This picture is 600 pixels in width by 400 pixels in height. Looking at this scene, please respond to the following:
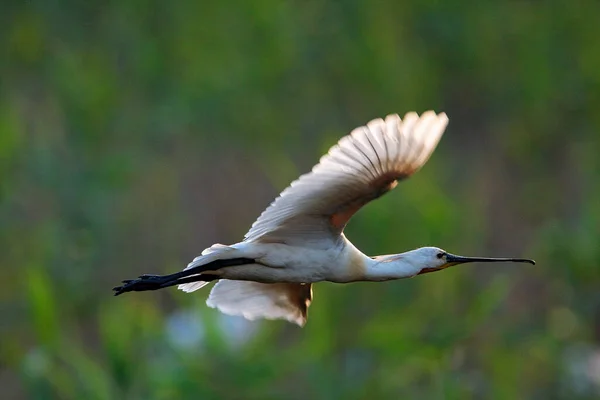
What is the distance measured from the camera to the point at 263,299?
5.50 meters

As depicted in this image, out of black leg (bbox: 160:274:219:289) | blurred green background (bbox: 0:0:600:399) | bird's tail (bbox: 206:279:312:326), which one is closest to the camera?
black leg (bbox: 160:274:219:289)

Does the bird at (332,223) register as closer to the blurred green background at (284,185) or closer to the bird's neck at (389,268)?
the bird's neck at (389,268)

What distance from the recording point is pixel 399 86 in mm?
11203

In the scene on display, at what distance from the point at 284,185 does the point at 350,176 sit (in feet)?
14.0

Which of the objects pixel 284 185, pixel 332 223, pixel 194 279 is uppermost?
pixel 284 185

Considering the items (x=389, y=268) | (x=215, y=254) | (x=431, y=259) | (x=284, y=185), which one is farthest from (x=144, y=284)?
(x=284, y=185)

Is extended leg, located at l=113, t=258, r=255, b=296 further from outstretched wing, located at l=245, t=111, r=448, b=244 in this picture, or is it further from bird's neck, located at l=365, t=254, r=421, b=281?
bird's neck, located at l=365, t=254, r=421, b=281

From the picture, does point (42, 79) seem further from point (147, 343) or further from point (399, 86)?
point (147, 343)

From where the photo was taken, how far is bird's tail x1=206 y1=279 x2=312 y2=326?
5430mm

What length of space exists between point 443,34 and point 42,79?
3540 millimetres

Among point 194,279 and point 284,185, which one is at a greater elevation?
point 284,185

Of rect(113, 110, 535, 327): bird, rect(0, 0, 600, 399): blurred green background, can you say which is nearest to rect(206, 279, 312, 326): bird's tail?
rect(113, 110, 535, 327): bird

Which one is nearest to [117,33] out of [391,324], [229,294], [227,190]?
[227,190]

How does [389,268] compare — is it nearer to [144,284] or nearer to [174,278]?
[174,278]
